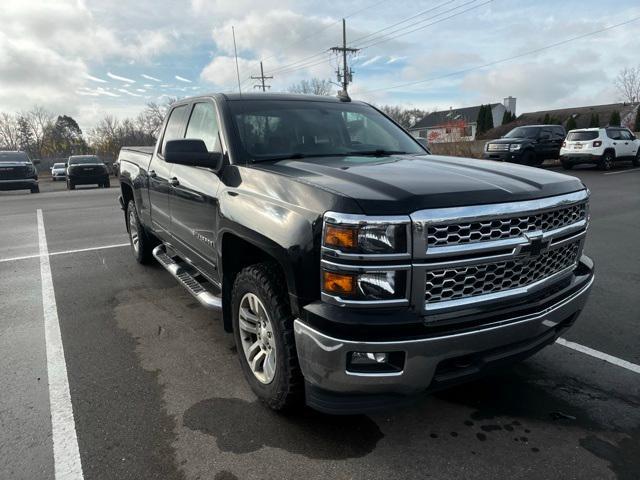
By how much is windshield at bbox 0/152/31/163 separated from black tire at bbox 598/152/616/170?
2368 centimetres

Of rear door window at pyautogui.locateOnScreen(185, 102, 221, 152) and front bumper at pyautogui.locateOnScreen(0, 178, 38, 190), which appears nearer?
rear door window at pyautogui.locateOnScreen(185, 102, 221, 152)

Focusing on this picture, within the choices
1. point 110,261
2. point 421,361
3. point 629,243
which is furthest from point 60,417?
point 629,243

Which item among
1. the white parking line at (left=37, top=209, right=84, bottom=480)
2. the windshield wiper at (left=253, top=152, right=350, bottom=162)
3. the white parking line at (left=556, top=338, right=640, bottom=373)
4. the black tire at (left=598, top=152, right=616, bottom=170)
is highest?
the windshield wiper at (left=253, top=152, right=350, bottom=162)

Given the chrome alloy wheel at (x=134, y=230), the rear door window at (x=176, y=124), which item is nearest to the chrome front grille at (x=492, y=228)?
the rear door window at (x=176, y=124)

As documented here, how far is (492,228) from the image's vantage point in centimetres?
231

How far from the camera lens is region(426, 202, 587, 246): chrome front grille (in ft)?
7.17

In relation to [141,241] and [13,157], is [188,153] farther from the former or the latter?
[13,157]

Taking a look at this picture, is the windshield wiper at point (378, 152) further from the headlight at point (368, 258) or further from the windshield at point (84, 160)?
the windshield at point (84, 160)

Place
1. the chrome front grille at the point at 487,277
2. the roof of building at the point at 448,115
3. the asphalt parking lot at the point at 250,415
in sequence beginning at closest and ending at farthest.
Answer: the chrome front grille at the point at 487,277, the asphalt parking lot at the point at 250,415, the roof of building at the point at 448,115

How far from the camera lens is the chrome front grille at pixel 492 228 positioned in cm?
219

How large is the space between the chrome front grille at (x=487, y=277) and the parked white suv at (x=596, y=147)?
1950 centimetres

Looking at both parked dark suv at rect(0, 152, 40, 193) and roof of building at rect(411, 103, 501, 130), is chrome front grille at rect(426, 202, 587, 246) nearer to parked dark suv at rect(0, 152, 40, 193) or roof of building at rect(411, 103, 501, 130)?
parked dark suv at rect(0, 152, 40, 193)

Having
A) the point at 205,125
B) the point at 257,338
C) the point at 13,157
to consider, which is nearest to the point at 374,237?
the point at 257,338

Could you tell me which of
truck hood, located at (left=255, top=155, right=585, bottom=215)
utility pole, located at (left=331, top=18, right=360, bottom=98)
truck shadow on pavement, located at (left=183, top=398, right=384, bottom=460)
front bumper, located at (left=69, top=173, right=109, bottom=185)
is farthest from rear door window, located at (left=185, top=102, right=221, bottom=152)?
utility pole, located at (left=331, top=18, right=360, bottom=98)
